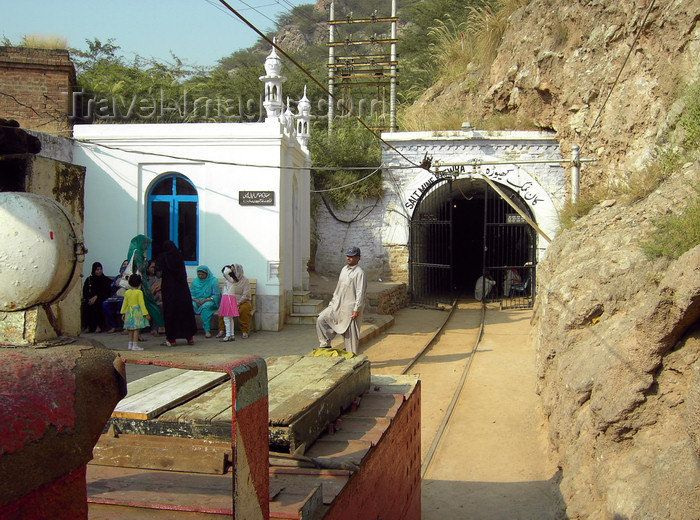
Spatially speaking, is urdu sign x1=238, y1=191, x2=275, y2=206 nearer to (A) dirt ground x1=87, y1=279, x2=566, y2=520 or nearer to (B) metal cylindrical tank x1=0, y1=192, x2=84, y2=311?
(A) dirt ground x1=87, y1=279, x2=566, y2=520

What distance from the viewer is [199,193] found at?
12234 mm

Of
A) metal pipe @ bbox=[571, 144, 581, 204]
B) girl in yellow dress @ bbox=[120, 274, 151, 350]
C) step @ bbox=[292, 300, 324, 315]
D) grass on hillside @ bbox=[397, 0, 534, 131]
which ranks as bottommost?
step @ bbox=[292, 300, 324, 315]

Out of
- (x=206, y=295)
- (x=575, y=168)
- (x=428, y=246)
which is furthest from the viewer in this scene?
(x=428, y=246)

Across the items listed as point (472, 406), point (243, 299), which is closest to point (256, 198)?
point (243, 299)

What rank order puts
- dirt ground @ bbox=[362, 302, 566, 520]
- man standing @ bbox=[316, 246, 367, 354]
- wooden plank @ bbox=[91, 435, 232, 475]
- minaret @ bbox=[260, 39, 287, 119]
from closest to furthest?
1. wooden plank @ bbox=[91, 435, 232, 475]
2. dirt ground @ bbox=[362, 302, 566, 520]
3. man standing @ bbox=[316, 246, 367, 354]
4. minaret @ bbox=[260, 39, 287, 119]

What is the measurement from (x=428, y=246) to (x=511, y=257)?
4866 millimetres

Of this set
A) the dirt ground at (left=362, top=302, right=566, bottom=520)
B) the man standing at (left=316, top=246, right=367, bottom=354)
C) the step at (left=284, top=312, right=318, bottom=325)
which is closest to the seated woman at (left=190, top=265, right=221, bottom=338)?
the step at (left=284, top=312, right=318, bottom=325)

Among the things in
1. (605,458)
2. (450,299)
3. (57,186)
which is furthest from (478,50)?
(57,186)

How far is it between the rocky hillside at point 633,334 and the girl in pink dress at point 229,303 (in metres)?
5.39

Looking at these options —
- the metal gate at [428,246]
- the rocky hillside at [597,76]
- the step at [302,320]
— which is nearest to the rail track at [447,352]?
the metal gate at [428,246]

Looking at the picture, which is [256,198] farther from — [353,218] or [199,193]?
[353,218]

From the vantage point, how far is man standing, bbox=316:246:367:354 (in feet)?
26.7

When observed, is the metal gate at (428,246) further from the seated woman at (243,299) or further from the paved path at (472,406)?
the seated woman at (243,299)

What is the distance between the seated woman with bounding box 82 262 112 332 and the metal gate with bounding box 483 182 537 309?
9718 millimetres
